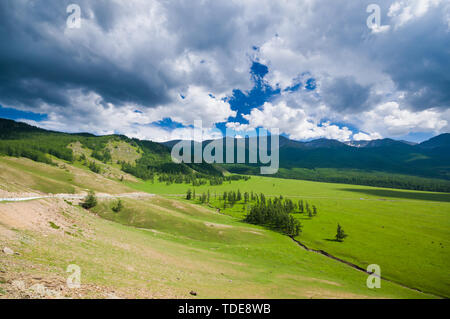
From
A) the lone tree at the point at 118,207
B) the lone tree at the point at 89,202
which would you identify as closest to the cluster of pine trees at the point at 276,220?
the lone tree at the point at 118,207

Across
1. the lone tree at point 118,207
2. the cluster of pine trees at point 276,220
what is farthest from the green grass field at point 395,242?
the lone tree at point 118,207

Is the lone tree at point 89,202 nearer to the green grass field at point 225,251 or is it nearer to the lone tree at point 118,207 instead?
the green grass field at point 225,251

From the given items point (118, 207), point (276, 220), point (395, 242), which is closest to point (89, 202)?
point (118, 207)

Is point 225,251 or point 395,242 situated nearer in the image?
point 225,251

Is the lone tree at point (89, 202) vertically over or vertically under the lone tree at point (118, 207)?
over

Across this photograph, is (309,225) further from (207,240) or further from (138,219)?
(138,219)

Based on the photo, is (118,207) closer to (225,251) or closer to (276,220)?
(225,251)

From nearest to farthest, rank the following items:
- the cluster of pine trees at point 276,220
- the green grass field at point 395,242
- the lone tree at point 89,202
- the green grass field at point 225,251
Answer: the green grass field at point 225,251 → the green grass field at point 395,242 → the lone tree at point 89,202 → the cluster of pine trees at point 276,220

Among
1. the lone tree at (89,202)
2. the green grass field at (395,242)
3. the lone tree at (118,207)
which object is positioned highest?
the lone tree at (89,202)

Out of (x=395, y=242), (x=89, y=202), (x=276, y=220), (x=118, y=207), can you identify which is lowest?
(x=395, y=242)

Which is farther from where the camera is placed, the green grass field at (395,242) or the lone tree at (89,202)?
the lone tree at (89,202)

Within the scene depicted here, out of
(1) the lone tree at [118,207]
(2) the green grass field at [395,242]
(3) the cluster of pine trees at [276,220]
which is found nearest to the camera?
(2) the green grass field at [395,242]

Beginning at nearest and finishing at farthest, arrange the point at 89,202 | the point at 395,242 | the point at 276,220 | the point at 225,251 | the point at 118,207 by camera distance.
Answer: the point at 225,251, the point at 89,202, the point at 118,207, the point at 395,242, the point at 276,220

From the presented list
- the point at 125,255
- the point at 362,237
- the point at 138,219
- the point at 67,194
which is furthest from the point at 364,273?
the point at 67,194
